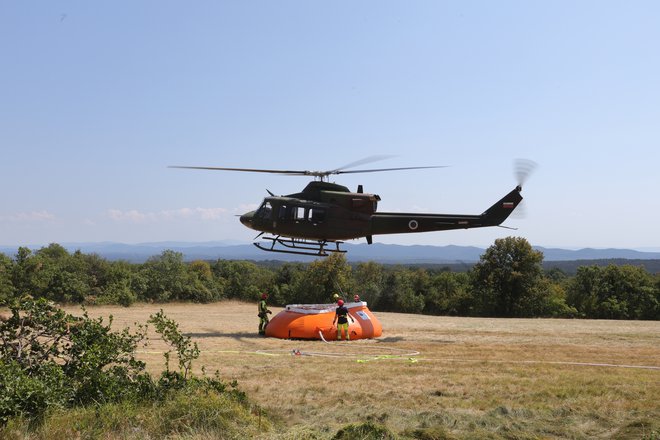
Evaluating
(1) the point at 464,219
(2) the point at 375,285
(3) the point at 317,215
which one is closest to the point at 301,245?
(3) the point at 317,215

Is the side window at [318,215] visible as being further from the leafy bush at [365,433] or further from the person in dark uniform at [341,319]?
the leafy bush at [365,433]

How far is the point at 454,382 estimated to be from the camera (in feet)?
38.7

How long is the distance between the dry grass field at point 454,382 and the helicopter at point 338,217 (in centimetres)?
420

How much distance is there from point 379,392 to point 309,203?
11384 millimetres

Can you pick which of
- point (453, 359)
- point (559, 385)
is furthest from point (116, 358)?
point (453, 359)

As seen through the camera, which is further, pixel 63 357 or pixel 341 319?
pixel 341 319

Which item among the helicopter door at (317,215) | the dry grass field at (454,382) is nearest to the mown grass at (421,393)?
the dry grass field at (454,382)

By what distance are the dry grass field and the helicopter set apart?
4.20m

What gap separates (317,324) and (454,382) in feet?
29.7

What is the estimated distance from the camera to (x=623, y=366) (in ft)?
45.4

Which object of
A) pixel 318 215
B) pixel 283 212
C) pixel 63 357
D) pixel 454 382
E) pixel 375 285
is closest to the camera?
pixel 63 357

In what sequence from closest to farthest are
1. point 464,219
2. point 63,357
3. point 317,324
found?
point 63,357, point 317,324, point 464,219

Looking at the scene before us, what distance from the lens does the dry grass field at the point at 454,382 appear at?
8523 millimetres

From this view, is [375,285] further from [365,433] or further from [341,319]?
[365,433]
